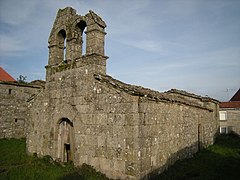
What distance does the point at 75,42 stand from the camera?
8281 mm

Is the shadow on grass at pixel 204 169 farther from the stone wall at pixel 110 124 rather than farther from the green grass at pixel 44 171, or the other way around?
the green grass at pixel 44 171

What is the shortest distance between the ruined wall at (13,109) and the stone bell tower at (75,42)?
6087 millimetres

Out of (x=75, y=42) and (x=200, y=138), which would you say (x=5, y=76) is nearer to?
(x=75, y=42)

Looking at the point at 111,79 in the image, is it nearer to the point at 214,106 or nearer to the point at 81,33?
the point at 81,33

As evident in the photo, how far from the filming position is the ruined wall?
14469 mm

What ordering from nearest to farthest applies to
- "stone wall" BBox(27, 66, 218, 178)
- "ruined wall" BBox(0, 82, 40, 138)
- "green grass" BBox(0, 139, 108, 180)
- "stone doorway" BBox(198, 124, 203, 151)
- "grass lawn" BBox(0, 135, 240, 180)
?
"stone wall" BBox(27, 66, 218, 178) < "green grass" BBox(0, 139, 108, 180) < "grass lawn" BBox(0, 135, 240, 180) < "stone doorway" BBox(198, 124, 203, 151) < "ruined wall" BBox(0, 82, 40, 138)

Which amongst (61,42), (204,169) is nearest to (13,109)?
(61,42)

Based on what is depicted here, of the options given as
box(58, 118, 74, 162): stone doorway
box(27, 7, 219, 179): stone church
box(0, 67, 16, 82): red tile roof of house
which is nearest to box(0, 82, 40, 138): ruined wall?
box(27, 7, 219, 179): stone church

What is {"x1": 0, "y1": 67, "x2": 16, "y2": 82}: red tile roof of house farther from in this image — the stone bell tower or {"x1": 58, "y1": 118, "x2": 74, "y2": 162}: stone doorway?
{"x1": 58, "y1": 118, "x2": 74, "y2": 162}: stone doorway

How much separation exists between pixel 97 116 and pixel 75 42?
129 inches

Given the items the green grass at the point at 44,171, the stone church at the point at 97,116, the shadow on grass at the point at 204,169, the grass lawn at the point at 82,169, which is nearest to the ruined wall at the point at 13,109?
the grass lawn at the point at 82,169

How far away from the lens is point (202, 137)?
11969mm

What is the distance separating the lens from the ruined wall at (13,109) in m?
14.5

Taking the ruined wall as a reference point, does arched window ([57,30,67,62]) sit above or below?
above
